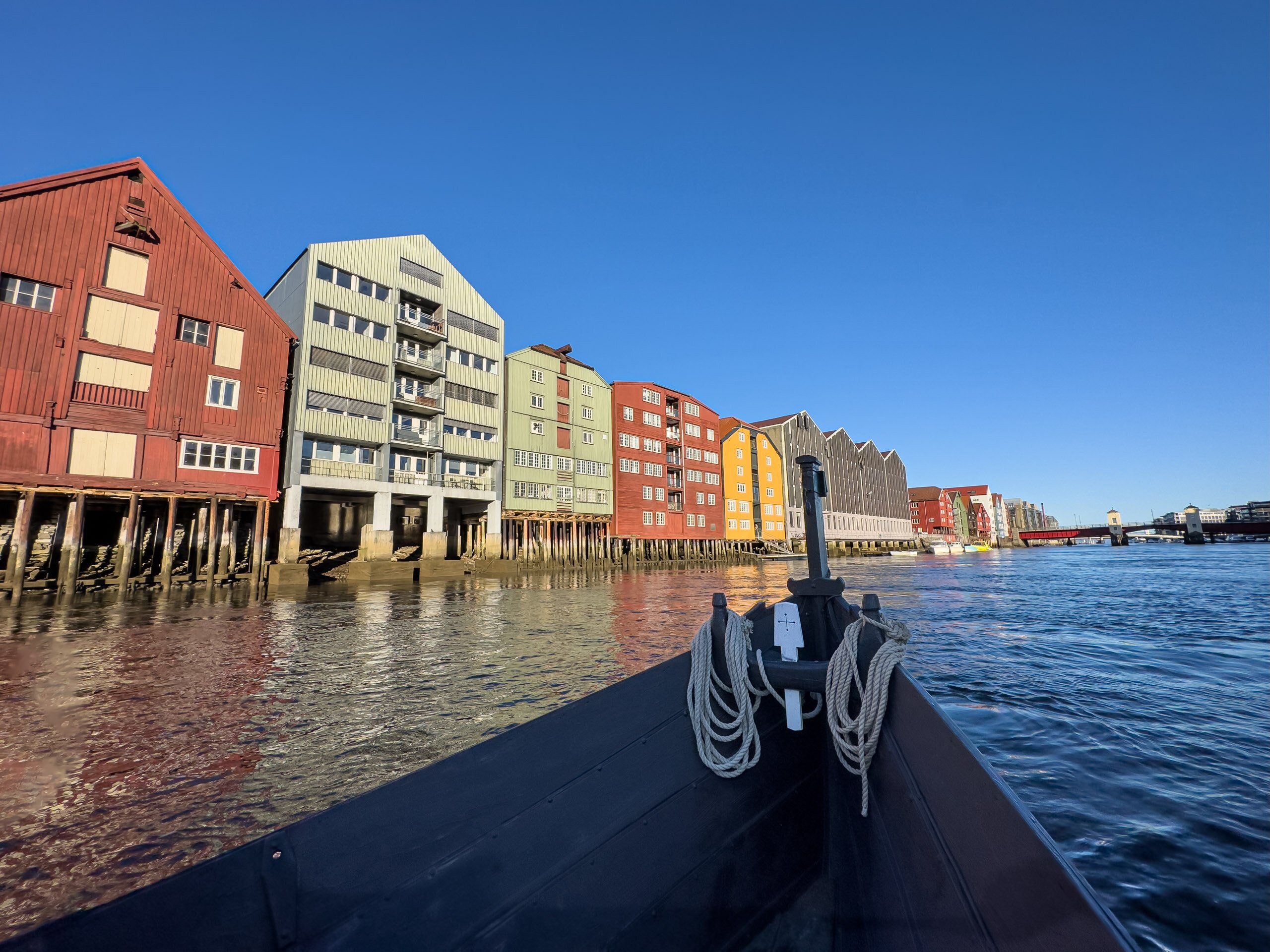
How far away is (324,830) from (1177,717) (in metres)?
7.95

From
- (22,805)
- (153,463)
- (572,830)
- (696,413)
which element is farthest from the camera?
(696,413)

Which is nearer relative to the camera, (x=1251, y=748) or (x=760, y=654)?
(x=760, y=654)

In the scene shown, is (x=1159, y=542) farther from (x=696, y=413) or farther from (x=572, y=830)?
(x=572, y=830)

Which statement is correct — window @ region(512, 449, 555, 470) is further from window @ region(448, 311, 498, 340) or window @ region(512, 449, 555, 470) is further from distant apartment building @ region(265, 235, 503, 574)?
window @ region(448, 311, 498, 340)

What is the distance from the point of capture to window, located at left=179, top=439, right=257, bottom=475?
74.5ft

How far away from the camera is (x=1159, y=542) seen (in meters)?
124

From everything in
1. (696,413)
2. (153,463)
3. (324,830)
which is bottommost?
(324,830)

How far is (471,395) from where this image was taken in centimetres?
3456

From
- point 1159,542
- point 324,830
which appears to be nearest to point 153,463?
point 324,830

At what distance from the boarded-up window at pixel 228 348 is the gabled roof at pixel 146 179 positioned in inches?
76.0

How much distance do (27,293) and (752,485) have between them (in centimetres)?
5698

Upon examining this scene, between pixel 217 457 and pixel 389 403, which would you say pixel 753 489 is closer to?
pixel 389 403

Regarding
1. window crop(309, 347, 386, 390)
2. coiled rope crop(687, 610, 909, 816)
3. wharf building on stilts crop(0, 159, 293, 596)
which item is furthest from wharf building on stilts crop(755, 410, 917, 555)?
coiled rope crop(687, 610, 909, 816)

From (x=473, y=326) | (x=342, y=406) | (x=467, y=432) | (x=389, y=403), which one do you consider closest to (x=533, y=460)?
(x=467, y=432)
